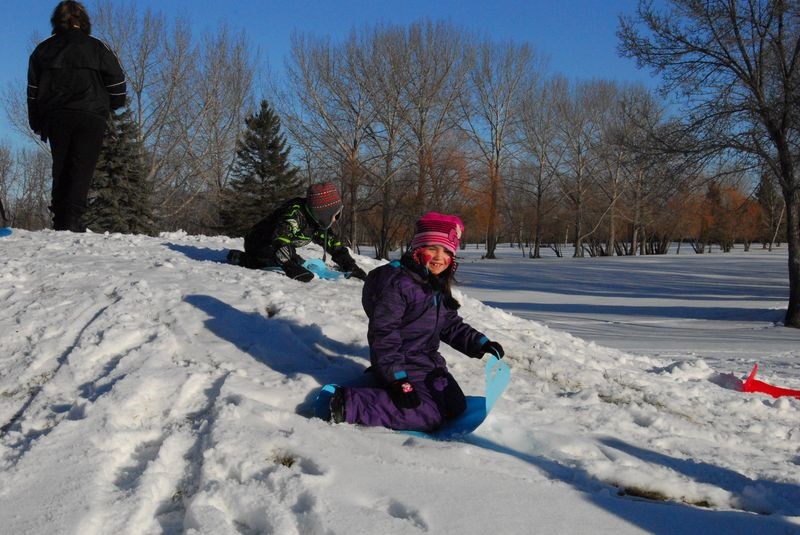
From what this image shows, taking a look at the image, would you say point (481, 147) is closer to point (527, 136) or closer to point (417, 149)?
point (527, 136)

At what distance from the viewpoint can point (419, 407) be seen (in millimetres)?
2990

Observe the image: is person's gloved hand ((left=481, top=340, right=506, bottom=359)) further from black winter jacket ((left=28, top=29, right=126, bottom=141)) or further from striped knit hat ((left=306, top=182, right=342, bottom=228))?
black winter jacket ((left=28, top=29, right=126, bottom=141))

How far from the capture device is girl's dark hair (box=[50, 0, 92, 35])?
5.54 metres

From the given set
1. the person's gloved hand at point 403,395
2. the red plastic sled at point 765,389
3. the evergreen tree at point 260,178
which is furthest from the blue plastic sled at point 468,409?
the evergreen tree at point 260,178

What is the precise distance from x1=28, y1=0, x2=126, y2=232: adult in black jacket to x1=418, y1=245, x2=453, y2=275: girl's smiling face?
170 inches

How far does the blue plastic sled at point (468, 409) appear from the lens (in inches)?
116

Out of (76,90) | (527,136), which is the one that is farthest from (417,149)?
(76,90)

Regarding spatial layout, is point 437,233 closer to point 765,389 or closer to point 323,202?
point 323,202

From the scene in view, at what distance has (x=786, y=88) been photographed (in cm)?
1016

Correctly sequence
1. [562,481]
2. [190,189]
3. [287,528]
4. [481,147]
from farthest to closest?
[481,147]
[190,189]
[562,481]
[287,528]

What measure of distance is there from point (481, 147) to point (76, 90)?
3191 centimetres

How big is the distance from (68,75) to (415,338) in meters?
4.65

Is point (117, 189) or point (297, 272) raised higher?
point (117, 189)

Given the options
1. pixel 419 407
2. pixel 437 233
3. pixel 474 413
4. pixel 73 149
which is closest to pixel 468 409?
pixel 474 413
